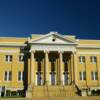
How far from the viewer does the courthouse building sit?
45.3 meters

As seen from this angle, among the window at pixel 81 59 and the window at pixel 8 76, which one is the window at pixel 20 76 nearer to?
the window at pixel 8 76

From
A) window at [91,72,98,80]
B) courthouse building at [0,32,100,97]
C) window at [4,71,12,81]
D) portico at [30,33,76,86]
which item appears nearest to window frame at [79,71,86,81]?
courthouse building at [0,32,100,97]

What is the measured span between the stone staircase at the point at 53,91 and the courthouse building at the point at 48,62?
2.29 m

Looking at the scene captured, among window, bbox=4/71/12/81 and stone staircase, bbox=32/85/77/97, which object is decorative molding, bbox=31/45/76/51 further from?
stone staircase, bbox=32/85/77/97

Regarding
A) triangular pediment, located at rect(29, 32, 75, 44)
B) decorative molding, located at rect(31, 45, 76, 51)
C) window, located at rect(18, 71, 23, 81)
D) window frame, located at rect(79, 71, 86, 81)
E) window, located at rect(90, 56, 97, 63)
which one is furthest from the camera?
window, located at rect(90, 56, 97, 63)

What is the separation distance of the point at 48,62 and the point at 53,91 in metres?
7.99

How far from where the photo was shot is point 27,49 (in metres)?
47.6

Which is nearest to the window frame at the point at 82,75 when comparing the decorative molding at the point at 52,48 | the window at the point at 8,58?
the decorative molding at the point at 52,48

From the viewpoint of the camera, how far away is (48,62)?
154 feet

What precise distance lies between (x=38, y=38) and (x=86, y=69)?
11976 mm

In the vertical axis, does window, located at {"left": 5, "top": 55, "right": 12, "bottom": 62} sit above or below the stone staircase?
above

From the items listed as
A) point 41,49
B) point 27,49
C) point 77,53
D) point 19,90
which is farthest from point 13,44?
point 77,53

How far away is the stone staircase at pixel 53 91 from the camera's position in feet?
127

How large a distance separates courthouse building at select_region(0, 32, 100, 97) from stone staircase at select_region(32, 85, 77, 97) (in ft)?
7.53
